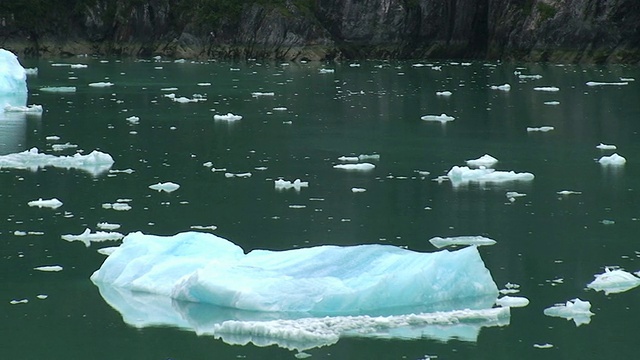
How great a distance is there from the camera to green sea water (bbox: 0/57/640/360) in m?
6.89

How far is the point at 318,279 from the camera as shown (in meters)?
7.29

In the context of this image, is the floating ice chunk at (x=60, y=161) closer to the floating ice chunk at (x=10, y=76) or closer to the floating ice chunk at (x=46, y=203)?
the floating ice chunk at (x=46, y=203)

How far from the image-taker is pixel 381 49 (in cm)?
3950

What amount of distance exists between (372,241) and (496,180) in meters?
3.52

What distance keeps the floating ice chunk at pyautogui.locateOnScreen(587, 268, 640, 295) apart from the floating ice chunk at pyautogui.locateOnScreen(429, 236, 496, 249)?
1.37 meters

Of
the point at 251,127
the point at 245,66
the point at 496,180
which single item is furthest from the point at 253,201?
the point at 245,66

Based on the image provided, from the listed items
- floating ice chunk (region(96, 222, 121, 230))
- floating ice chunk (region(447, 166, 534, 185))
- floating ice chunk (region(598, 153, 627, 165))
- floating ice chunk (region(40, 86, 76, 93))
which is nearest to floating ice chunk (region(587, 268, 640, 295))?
floating ice chunk (region(96, 222, 121, 230))

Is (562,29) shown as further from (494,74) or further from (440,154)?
(440,154)

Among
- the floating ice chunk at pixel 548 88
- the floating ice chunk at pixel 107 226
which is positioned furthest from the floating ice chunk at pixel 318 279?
the floating ice chunk at pixel 548 88

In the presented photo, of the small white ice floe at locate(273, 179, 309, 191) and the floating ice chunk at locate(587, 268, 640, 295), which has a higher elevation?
the floating ice chunk at locate(587, 268, 640, 295)

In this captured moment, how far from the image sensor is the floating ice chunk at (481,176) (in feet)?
41.2

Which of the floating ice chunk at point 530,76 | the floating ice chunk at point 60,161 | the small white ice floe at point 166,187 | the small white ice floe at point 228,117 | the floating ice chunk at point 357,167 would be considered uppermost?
the small white ice floe at point 166,187

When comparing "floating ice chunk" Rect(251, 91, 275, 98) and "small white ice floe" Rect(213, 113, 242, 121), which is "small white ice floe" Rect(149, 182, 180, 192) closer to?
"small white ice floe" Rect(213, 113, 242, 121)

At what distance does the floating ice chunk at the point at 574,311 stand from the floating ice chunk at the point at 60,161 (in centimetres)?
737
